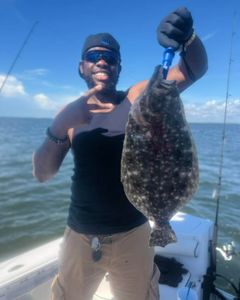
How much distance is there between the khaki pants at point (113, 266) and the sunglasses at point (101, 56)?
155cm

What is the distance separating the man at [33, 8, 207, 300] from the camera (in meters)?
2.71

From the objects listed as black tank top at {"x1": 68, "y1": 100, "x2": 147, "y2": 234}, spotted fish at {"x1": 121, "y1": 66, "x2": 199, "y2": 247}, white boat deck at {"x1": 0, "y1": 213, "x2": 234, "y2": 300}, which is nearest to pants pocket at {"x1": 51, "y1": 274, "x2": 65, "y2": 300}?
black tank top at {"x1": 68, "y1": 100, "x2": 147, "y2": 234}

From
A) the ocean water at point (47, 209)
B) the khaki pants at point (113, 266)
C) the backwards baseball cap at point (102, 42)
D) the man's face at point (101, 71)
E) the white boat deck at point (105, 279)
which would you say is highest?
the backwards baseball cap at point (102, 42)

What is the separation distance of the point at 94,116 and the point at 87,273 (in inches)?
57.3

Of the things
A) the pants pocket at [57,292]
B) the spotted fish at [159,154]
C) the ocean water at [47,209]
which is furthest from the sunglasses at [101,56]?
the ocean water at [47,209]

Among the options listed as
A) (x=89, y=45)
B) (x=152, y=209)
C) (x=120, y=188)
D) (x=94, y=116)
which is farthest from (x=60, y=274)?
(x=89, y=45)

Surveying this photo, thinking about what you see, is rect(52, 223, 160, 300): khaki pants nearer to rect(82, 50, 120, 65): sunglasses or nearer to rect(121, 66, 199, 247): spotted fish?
rect(121, 66, 199, 247): spotted fish

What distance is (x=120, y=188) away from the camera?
2.81 m

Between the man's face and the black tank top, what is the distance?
0.27 m

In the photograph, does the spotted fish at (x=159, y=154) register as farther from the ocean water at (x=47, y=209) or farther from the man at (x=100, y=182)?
the ocean water at (x=47, y=209)

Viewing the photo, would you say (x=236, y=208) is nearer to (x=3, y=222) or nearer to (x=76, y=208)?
(x=3, y=222)

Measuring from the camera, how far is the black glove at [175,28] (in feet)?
7.18

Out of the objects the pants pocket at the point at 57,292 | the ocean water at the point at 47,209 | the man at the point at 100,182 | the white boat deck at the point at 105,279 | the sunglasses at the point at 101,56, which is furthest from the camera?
the ocean water at the point at 47,209

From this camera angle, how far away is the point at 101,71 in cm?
278
